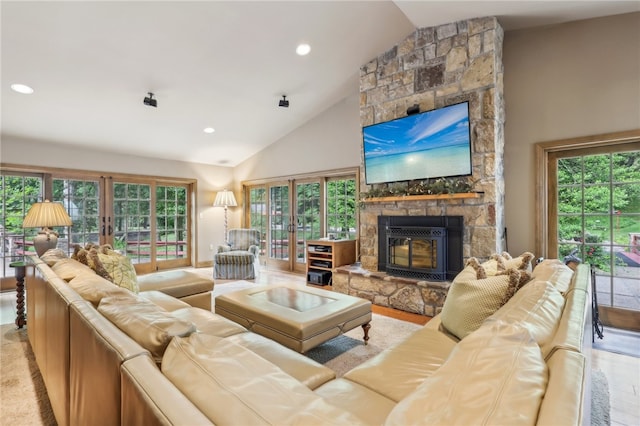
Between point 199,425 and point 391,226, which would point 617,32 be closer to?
point 391,226

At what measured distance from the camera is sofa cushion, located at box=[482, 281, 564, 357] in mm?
933

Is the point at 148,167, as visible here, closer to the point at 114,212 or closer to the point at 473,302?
the point at 114,212

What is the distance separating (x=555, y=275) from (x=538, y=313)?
2.64 feet

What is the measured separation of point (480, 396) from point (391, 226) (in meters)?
3.32

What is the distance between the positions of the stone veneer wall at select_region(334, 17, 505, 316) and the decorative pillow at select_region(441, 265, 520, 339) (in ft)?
5.43

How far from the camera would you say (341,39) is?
362cm

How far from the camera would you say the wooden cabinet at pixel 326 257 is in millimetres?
4672

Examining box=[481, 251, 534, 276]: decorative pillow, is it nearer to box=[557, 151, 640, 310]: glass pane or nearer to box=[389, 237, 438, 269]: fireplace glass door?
box=[389, 237, 438, 269]: fireplace glass door

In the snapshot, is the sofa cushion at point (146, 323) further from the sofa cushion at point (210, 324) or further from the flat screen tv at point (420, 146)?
the flat screen tv at point (420, 146)

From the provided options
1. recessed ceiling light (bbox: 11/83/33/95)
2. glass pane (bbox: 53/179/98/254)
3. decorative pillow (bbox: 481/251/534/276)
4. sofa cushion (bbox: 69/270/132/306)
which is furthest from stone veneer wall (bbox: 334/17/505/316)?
glass pane (bbox: 53/179/98/254)

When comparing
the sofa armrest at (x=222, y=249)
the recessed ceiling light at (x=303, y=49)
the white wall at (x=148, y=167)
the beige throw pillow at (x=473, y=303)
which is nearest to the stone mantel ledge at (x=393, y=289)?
the beige throw pillow at (x=473, y=303)

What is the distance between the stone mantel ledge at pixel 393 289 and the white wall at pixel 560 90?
1.11m

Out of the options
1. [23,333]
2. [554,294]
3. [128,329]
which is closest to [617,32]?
[554,294]

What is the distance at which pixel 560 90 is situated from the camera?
3.27m
